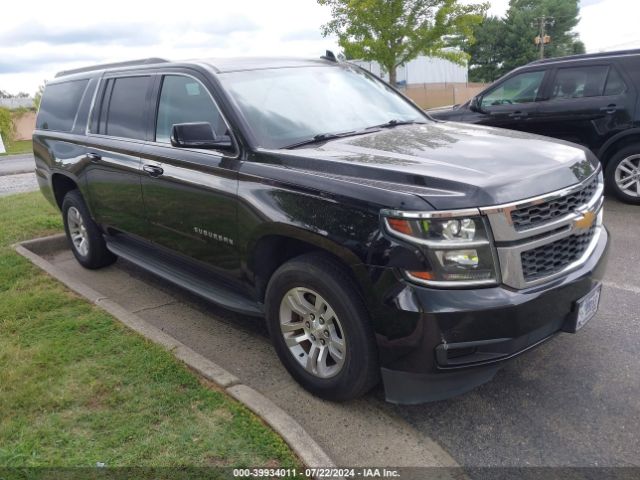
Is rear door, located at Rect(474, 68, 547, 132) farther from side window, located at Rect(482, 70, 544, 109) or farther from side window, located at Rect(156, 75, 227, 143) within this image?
side window, located at Rect(156, 75, 227, 143)

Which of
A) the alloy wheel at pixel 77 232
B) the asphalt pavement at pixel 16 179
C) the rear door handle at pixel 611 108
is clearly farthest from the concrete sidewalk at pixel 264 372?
the asphalt pavement at pixel 16 179

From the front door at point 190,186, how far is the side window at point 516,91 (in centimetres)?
535

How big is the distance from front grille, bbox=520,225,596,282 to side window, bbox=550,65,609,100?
4.91 m

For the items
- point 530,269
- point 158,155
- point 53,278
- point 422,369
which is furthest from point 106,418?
point 53,278

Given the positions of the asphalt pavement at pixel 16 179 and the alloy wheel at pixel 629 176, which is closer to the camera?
the alloy wheel at pixel 629 176

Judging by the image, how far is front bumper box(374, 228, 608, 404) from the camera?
259 cm

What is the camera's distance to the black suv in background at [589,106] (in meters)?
6.95

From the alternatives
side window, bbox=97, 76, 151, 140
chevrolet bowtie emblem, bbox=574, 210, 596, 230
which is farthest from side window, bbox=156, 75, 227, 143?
chevrolet bowtie emblem, bbox=574, 210, 596, 230

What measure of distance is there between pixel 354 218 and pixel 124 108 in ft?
9.51

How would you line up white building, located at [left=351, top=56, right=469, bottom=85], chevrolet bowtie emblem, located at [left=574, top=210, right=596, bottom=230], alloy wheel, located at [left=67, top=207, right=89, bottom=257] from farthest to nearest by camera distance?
white building, located at [left=351, top=56, right=469, bottom=85] < alloy wheel, located at [left=67, top=207, right=89, bottom=257] < chevrolet bowtie emblem, located at [left=574, top=210, right=596, bottom=230]

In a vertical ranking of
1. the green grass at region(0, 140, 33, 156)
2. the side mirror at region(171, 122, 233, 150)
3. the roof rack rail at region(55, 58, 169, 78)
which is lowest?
the green grass at region(0, 140, 33, 156)

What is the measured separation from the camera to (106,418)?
9.99 ft

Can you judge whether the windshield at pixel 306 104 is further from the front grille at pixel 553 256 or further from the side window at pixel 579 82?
the side window at pixel 579 82

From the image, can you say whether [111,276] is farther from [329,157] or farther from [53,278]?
[329,157]
